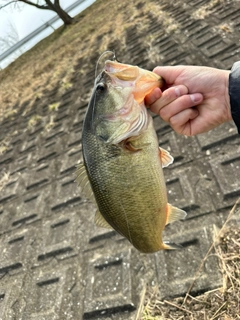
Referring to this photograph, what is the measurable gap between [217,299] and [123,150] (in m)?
1.37

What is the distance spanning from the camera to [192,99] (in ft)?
6.10

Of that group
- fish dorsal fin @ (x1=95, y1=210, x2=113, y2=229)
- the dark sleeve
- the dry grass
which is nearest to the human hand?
the dark sleeve

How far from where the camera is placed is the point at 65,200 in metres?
3.98

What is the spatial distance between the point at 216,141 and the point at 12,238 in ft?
8.72

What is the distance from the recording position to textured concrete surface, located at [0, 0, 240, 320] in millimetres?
2646

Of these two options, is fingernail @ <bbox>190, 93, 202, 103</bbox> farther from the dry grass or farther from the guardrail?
the guardrail

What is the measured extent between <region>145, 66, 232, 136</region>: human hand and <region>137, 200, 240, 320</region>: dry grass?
3.10 ft

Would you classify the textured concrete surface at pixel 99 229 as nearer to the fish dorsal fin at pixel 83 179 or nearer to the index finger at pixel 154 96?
the fish dorsal fin at pixel 83 179

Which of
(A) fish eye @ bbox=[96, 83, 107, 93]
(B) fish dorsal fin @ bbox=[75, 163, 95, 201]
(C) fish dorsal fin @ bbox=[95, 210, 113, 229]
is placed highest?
(A) fish eye @ bbox=[96, 83, 107, 93]

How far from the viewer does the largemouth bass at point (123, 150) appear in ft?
5.23

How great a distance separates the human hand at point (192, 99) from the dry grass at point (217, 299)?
944mm

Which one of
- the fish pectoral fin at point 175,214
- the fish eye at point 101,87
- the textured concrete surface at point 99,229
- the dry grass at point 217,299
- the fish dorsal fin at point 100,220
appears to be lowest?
the dry grass at point 217,299

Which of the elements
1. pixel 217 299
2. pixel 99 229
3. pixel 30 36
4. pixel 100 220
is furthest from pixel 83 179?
pixel 30 36

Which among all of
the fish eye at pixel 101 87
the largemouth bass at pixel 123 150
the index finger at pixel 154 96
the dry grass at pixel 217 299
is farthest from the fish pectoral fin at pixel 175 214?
the dry grass at pixel 217 299
